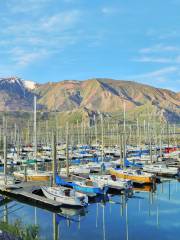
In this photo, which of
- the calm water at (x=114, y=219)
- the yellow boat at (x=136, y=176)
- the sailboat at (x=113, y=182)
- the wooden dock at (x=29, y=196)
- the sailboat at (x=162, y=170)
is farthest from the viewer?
the sailboat at (x=162, y=170)

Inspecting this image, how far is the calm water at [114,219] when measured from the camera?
34.8 m

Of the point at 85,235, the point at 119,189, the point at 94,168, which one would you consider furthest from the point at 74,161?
the point at 85,235

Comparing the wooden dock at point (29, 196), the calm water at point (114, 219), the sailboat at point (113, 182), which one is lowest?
the calm water at point (114, 219)

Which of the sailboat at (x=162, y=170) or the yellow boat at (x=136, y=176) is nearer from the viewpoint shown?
the yellow boat at (x=136, y=176)

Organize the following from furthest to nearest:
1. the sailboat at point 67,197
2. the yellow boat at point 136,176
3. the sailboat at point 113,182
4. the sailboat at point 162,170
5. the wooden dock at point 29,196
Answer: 1. the sailboat at point 162,170
2. the yellow boat at point 136,176
3. the sailboat at point 113,182
4. the wooden dock at point 29,196
5. the sailboat at point 67,197

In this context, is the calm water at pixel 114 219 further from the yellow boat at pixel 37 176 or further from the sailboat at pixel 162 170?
the sailboat at pixel 162 170

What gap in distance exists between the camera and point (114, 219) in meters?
39.7

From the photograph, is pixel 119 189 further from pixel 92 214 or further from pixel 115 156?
pixel 115 156

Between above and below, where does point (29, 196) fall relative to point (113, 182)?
below

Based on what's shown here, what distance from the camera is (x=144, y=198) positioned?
48.5m

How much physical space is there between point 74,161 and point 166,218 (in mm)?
41012

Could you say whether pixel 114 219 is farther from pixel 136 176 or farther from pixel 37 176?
pixel 37 176

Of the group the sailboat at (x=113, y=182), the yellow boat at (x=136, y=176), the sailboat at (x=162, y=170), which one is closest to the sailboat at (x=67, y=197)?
the sailboat at (x=113, y=182)

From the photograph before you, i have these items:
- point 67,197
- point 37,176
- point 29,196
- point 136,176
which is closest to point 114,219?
point 67,197
